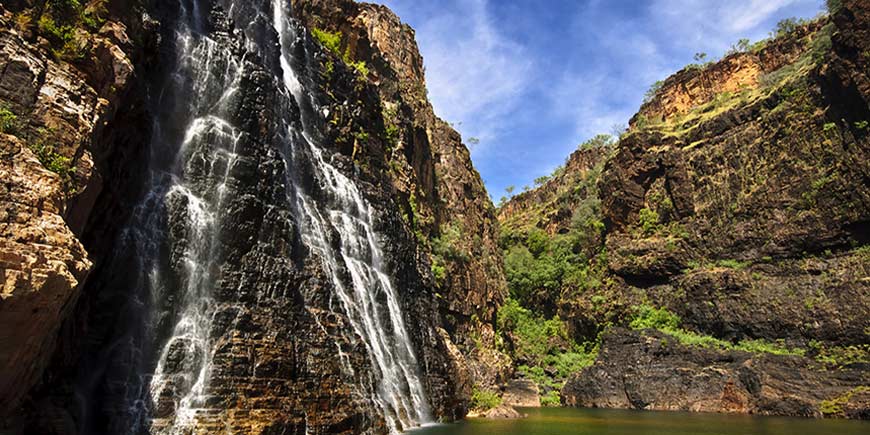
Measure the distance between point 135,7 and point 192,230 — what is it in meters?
7.33

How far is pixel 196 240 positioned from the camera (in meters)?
17.2

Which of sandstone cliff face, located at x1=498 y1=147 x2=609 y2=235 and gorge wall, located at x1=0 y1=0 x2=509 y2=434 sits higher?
sandstone cliff face, located at x1=498 y1=147 x2=609 y2=235

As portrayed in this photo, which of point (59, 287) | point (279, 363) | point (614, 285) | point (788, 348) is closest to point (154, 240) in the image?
point (279, 363)

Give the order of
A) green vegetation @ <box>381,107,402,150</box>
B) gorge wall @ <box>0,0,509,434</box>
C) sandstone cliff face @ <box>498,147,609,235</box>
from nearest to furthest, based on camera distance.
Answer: gorge wall @ <box>0,0,509,434</box>, green vegetation @ <box>381,107,402,150</box>, sandstone cliff face @ <box>498,147,609,235</box>

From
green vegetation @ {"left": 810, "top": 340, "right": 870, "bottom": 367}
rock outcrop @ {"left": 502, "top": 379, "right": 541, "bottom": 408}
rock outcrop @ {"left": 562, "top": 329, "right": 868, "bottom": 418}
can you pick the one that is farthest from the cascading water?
green vegetation @ {"left": 810, "top": 340, "right": 870, "bottom": 367}

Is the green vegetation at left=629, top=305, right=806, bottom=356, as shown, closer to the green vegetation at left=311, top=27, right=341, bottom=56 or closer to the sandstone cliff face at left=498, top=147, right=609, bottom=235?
the sandstone cliff face at left=498, top=147, right=609, bottom=235

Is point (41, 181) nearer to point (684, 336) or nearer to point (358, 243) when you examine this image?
point (358, 243)

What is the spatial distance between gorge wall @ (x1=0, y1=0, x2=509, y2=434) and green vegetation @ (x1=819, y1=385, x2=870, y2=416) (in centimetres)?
2277

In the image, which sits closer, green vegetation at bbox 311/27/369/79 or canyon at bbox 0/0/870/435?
canyon at bbox 0/0/870/435

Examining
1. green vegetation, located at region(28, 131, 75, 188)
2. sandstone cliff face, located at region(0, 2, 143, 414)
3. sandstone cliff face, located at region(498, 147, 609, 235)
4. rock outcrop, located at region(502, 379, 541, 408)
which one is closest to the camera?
sandstone cliff face, located at region(0, 2, 143, 414)

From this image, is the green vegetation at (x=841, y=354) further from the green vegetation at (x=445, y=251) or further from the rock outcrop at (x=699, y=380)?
the green vegetation at (x=445, y=251)

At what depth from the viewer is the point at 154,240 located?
16484 mm

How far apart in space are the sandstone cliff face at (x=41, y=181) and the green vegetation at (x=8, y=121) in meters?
0.02

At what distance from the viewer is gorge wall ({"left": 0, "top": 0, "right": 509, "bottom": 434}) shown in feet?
36.6
